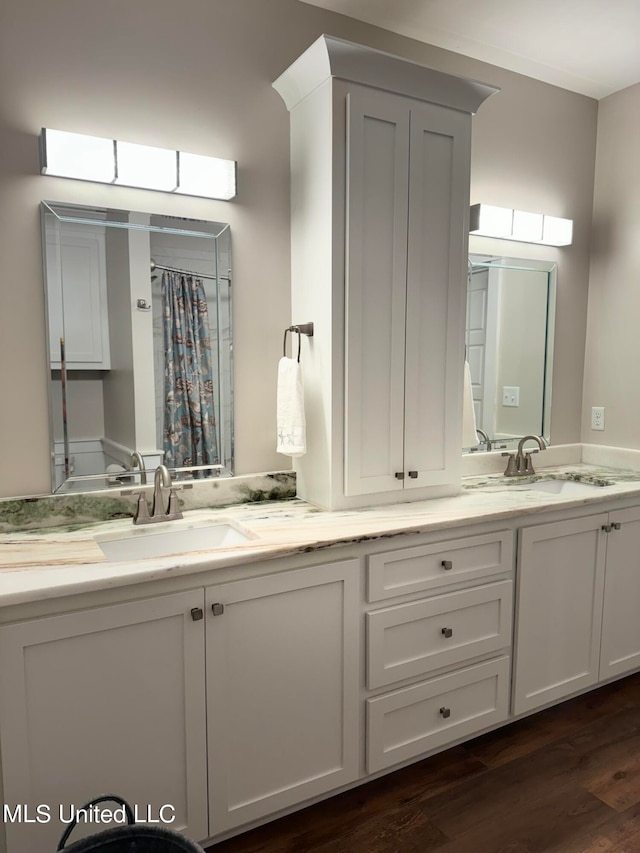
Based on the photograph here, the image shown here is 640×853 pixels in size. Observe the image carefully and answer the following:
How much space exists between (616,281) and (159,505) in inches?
90.6

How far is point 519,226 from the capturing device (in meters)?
2.68

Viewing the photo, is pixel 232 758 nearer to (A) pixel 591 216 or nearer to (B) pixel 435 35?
(B) pixel 435 35

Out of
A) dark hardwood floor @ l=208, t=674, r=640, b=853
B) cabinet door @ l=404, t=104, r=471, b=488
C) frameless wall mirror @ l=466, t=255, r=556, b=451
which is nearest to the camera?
dark hardwood floor @ l=208, t=674, r=640, b=853

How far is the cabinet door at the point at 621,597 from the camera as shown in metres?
2.39

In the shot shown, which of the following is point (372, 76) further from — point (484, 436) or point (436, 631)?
point (436, 631)

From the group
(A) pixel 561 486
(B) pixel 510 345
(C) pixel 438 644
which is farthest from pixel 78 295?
(A) pixel 561 486

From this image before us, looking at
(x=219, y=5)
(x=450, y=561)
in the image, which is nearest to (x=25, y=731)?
(x=450, y=561)

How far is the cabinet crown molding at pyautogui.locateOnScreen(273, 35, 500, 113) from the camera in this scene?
1.87 meters

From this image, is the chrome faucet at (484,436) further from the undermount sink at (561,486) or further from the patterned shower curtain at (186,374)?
the patterned shower curtain at (186,374)

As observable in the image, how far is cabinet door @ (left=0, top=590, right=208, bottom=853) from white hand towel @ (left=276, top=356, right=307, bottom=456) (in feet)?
2.12

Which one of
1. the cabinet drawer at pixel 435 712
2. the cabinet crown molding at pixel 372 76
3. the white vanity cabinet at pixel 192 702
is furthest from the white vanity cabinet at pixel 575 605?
the cabinet crown molding at pixel 372 76

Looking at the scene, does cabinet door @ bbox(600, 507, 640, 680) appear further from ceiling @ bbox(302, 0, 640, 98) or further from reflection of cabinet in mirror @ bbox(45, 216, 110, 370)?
reflection of cabinet in mirror @ bbox(45, 216, 110, 370)

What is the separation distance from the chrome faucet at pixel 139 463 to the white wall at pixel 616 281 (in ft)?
7.02

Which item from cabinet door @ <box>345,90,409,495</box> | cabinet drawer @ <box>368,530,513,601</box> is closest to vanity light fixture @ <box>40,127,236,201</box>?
cabinet door @ <box>345,90,409,495</box>
